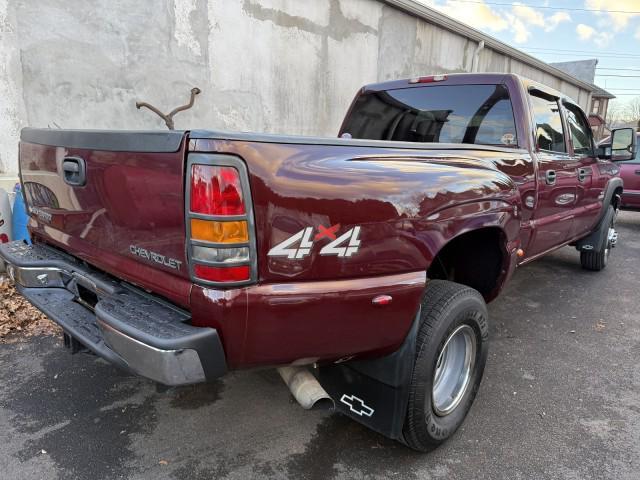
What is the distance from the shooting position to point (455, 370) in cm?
259

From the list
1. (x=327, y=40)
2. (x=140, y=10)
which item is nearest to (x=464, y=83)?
(x=140, y=10)

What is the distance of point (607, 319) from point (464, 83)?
262 centimetres

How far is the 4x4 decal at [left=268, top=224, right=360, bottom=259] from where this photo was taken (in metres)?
1.60

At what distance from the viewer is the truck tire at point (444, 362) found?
2.11 meters

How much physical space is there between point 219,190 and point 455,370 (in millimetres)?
1802

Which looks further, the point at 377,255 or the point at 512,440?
the point at 512,440

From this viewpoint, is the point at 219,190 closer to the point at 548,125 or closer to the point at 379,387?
the point at 379,387

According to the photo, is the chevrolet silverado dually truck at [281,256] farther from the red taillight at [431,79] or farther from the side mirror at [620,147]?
the side mirror at [620,147]

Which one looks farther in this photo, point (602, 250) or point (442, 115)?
point (602, 250)

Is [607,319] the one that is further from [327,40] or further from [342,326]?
[327,40]

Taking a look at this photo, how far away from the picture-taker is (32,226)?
2713 mm

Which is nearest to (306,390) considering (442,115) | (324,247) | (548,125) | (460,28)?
(324,247)

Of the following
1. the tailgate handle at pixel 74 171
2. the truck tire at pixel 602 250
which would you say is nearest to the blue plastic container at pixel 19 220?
the tailgate handle at pixel 74 171

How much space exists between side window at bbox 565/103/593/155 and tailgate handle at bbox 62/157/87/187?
3.99m
